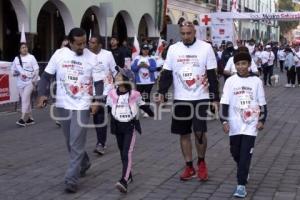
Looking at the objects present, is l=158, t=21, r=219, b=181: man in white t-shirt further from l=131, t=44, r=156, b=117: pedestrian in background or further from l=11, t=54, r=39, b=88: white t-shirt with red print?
l=131, t=44, r=156, b=117: pedestrian in background

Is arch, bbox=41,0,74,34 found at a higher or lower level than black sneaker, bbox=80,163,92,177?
higher

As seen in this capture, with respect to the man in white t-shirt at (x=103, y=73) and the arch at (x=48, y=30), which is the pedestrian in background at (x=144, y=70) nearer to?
the man in white t-shirt at (x=103, y=73)

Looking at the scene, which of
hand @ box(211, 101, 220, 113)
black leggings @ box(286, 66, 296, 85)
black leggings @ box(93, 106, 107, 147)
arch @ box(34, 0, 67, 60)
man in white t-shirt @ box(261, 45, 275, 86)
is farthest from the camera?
arch @ box(34, 0, 67, 60)

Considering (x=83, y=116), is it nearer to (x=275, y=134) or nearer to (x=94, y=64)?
(x=94, y=64)

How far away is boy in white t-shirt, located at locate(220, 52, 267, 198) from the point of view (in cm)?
668

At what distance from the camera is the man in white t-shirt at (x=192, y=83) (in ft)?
23.9

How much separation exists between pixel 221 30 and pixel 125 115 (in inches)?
1116

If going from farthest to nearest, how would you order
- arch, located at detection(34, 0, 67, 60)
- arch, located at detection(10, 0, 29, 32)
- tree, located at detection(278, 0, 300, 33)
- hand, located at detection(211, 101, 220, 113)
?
1. tree, located at detection(278, 0, 300, 33)
2. arch, located at detection(34, 0, 67, 60)
3. arch, located at detection(10, 0, 29, 32)
4. hand, located at detection(211, 101, 220, 113)

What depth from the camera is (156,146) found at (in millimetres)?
10047

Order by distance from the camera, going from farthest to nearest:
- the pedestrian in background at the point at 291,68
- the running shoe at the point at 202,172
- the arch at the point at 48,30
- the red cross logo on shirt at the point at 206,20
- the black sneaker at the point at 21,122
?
the red cross logo on shirt at the point at 206,20
the arch at the point at 48,30
the pedestrian in background at the point at 291,68
the black sneaker at the point at 21,122
the running shoe at the point at 202,172

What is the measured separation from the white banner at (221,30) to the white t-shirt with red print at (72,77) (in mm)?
27780

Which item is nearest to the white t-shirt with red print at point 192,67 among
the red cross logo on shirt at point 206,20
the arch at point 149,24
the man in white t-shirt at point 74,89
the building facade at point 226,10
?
the man in white t-shirt at point 74,89

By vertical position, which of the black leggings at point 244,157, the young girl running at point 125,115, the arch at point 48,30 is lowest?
the black leggings at point 244,157

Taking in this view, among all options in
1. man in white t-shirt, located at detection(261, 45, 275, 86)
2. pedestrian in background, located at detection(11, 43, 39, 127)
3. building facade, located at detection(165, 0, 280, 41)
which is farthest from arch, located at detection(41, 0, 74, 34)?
building facade, located at detection(165, 0, 280, 41)
